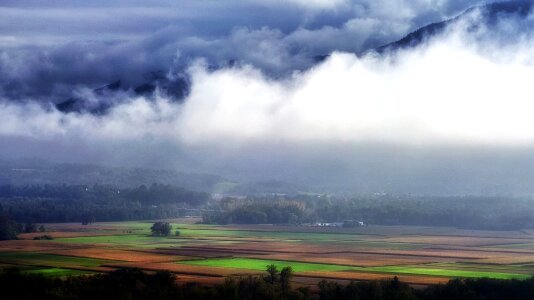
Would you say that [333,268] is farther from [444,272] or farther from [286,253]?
[286,253]

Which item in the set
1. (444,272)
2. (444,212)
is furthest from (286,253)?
(444,212)

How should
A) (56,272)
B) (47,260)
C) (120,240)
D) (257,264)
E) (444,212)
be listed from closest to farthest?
(56,272), (257,264), (47,260), (120,240), (444,212)

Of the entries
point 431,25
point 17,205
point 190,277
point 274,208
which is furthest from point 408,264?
point 431,25

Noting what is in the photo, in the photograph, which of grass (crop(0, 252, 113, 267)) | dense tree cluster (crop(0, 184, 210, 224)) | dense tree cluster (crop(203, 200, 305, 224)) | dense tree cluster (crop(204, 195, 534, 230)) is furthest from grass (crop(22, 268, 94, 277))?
dense tree cluster (crop(204, 195, 534, 230))

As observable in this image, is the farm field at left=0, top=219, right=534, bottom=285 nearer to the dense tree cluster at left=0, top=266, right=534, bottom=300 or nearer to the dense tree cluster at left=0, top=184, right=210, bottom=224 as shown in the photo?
the dense tree cluster at left=0, top=266, right=534, bottom=300

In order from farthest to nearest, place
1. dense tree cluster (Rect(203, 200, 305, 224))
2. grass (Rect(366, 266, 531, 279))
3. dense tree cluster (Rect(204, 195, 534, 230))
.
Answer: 1. dense tree cluster (Rect(203, 200, 305, 224))
2. dense tree cluster (Rect(204, 195, 534, 230))
3. grass (Rect(366, 266, 531, 279))

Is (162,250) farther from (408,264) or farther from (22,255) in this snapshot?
(408,264)

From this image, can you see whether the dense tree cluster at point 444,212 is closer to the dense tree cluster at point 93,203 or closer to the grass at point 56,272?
the dense tree cluster at point 93,203
